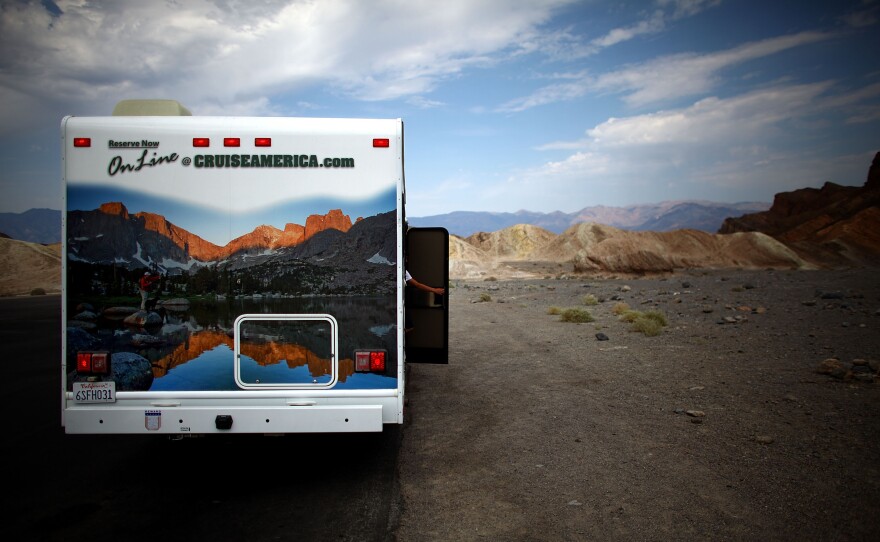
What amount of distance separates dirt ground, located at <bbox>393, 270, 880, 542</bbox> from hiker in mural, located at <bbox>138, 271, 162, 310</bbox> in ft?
8.98

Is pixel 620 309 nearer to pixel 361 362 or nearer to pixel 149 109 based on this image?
pixel 361 362

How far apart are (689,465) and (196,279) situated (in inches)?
191

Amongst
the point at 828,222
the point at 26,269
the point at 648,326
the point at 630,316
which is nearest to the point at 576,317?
the point at 630,316

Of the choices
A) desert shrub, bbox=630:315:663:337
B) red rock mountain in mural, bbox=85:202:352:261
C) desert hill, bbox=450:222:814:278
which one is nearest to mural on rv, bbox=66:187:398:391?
red rock mountain in mural, bbox=85:202:352:261

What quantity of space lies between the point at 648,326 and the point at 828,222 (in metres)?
68.0

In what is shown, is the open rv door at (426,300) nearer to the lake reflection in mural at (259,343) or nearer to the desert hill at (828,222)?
the lake reflection in mural at (259,343)

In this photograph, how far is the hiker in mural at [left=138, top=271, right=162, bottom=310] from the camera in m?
4.57

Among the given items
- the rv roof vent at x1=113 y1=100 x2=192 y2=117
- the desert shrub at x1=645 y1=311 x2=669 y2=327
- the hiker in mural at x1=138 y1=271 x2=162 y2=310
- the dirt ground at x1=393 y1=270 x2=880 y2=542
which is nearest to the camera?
the dirt ground at x1=393 y1=270 x2=880 y2=542

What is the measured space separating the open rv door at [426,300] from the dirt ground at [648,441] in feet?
2.94

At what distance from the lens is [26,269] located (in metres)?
41.7

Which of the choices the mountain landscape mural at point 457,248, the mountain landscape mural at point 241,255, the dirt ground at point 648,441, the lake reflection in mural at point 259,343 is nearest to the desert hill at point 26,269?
the mountain landscape mural at point 457,248

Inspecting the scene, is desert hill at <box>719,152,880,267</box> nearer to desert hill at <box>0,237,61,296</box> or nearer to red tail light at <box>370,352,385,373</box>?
red tail light at <box>370,352,385,373</box>

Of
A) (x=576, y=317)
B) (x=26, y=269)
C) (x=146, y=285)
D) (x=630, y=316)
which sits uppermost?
(x=26, y=269)

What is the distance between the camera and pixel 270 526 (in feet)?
14.2
